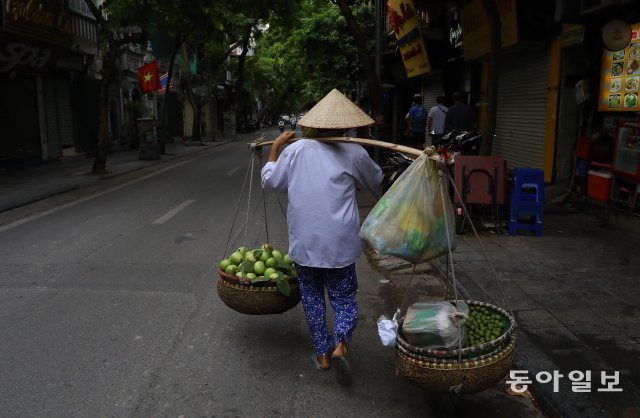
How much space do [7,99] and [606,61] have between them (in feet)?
52.1

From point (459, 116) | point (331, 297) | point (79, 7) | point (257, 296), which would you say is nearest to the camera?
point (331, 297)

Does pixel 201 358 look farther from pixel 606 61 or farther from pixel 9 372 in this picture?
pixel 606 61

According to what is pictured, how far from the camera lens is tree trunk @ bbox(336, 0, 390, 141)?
A: 457 inches

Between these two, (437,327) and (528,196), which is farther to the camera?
(528,196)

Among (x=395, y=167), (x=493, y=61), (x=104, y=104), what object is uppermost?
(x=493, y=61)

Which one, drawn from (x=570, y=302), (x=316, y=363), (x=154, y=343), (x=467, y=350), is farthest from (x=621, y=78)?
(x=154, y=343)

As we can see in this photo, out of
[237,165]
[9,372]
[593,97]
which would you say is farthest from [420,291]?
Result: [237,165]

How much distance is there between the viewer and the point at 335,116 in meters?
3.58

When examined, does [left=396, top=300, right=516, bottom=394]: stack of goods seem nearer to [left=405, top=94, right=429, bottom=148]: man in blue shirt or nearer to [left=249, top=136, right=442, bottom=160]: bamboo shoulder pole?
[left=249, top=136, right=442, bottom=160]: bamboo shoulder pole

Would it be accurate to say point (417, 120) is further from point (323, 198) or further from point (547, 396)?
point (547, 396)

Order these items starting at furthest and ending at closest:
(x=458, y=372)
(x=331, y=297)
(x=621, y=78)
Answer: (x=621, y=78)
(x=331, y=297)
(x=458, y=372)

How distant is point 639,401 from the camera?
328 cm

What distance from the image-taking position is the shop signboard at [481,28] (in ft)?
35.8

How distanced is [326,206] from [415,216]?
569 millimetres
